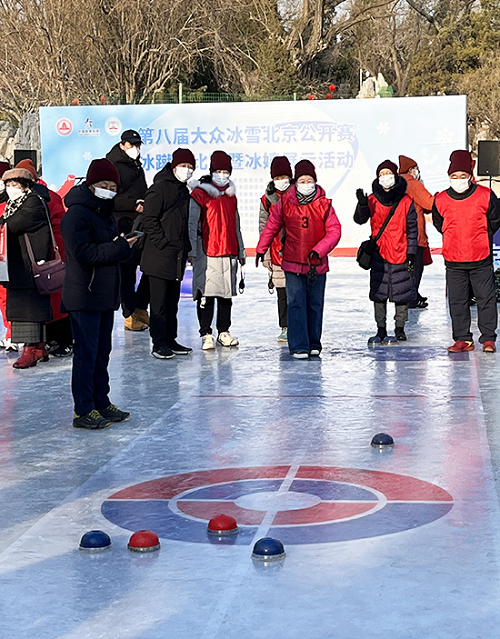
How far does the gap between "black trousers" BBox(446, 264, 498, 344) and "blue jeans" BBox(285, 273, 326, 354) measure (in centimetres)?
109

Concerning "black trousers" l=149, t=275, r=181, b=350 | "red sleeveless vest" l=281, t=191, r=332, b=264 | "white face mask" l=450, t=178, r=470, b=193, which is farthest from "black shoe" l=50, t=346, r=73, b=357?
"white face mask" l=450, t=178, r=470, b=193

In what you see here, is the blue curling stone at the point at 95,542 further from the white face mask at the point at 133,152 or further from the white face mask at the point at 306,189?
the white face mask at the point at 133,152

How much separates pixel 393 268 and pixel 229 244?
139 centimetres

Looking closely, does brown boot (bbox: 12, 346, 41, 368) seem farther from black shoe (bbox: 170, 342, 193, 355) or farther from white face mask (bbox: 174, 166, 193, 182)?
white face mask (bbox: 174, 166, 193, 182)

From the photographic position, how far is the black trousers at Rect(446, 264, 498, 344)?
9258mm

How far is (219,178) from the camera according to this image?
30.0 ft

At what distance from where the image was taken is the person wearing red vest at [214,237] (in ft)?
30.2

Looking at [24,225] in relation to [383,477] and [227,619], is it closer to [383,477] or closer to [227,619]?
[383,477]

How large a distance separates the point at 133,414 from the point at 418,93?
3955cm

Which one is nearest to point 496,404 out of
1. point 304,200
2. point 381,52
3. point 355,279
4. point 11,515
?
point 304,200

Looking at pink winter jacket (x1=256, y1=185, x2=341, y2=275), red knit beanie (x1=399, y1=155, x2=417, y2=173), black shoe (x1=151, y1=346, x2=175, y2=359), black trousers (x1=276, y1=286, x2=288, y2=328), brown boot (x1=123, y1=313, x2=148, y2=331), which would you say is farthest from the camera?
red knit beanie (x1=399, y1=155, x2=417, y2=173)

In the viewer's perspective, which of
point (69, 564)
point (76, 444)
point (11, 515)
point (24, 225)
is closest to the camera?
point (69, 564)

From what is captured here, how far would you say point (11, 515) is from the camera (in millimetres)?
4934

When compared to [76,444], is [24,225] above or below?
above
